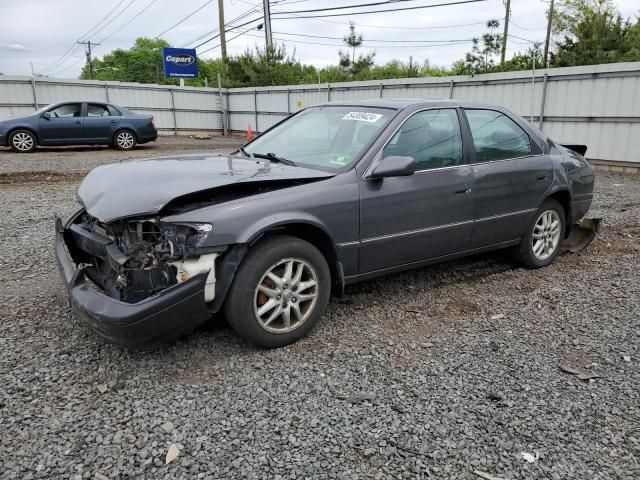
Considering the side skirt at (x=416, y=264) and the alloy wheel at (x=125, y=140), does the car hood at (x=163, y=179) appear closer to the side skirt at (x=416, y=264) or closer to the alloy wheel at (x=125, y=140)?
the side skirt at (x=416, y=264)

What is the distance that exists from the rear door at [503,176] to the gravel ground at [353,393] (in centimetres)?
61

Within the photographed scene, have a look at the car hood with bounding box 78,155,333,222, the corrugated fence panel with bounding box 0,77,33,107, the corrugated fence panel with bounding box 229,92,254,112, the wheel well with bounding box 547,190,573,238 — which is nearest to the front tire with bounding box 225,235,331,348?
the car hood with bounding box 78,155,333,222

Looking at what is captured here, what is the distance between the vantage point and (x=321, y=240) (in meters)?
3.58

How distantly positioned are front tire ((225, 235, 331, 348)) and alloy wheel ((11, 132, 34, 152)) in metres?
14.0

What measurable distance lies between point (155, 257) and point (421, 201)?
2029mm

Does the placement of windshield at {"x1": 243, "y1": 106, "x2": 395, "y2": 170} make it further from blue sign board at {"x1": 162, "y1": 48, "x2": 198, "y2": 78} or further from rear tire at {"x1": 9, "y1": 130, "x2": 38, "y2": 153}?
blue sign board at {"x1": 162, "y1": 48, "x2": 198, "y2": 78}

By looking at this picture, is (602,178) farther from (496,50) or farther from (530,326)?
(496,50)

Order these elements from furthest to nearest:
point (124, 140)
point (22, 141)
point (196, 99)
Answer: point (196, 99)
point (124, 140)
point (22, 141)

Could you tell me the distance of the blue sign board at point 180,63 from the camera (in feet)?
86.4

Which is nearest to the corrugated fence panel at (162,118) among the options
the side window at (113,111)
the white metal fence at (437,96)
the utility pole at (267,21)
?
the white metal fence at (437,96)

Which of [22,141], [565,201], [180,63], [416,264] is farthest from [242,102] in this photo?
[416,264]

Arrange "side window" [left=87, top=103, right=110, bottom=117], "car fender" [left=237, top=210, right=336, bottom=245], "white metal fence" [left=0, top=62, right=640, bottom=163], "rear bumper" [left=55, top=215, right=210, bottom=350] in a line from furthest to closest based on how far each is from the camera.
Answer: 1. "side window" [left=87, top=103, right=110, bottom=117]
2. "white metal fence" [left=0, top=62, right=640, bottom=163]
3. "car fender" [left=237, top=210, right=336, bottom=245]
4. "rear bumper" [left=55, top=215, right=210, bottom=350]

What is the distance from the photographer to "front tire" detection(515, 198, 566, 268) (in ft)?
16.3

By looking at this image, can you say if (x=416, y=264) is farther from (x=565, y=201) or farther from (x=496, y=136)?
(x=565, y=201)
